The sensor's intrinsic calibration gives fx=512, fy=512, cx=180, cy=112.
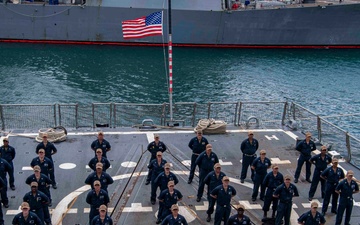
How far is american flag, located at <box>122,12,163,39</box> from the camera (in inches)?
973

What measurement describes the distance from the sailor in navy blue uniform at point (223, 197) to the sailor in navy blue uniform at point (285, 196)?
141 cm

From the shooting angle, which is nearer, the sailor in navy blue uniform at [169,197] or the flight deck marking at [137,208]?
the sailor in navy blue uniform at [169,197]

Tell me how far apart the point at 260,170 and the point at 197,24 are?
152ft

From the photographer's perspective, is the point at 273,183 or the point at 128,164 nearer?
A: the point at 273,183

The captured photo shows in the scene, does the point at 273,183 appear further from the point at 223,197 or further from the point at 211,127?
the point at 211,127

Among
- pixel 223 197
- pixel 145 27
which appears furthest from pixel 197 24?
pixel 223 197

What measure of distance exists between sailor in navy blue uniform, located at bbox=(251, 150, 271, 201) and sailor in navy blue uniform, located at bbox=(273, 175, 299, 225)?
60.5 inches

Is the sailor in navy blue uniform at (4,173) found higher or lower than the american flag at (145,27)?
lower

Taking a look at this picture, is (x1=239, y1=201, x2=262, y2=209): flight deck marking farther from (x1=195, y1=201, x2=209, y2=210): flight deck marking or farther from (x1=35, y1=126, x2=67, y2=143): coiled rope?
(x1=35, y1=126, x2=67, y2=143): coiled rope

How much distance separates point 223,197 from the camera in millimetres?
14758

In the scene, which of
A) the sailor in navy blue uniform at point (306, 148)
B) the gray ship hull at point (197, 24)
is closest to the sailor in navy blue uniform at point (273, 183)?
the sailor in navy blue uniform at point (306, 148)

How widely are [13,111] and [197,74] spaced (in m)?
20.3

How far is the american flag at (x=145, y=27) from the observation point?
24.7 metres

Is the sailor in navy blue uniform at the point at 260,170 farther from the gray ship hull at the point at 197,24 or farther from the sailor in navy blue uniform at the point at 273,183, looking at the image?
the gray ship hull at the point at 197,24
